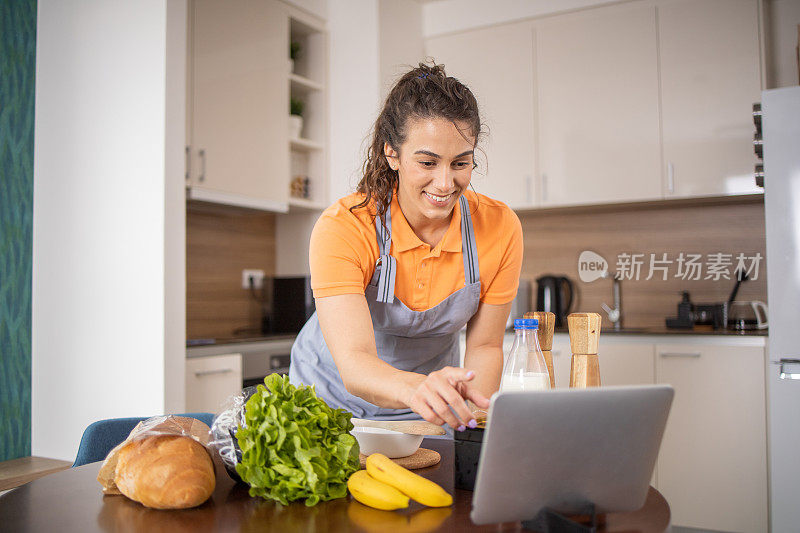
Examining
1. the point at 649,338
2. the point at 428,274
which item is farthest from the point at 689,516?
the point at 428,274

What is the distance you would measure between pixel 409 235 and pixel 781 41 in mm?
2839

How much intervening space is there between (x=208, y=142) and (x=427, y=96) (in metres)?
1.96

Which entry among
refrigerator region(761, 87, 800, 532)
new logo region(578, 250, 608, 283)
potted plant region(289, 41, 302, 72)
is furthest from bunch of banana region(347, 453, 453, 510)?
potted plant region(289, 41, 302, 72)

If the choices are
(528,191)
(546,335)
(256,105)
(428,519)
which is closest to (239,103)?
(256,105)

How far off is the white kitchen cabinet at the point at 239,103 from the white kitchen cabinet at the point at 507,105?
1.05 metres

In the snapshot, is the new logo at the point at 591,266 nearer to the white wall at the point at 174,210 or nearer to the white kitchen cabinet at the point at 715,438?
the white kitchen cabinet at the point at 715,438

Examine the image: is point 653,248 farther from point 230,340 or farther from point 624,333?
point 230,340

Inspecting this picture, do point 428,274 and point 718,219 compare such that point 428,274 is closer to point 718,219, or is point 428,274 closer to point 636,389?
point 636,389

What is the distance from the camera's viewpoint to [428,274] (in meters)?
1.57

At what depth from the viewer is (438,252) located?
156cm

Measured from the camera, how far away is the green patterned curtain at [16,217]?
9.68 ft

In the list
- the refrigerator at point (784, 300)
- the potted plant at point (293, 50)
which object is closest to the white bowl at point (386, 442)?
the refrigerator at point (784, 300)

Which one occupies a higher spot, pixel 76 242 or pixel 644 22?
pixel 644 22

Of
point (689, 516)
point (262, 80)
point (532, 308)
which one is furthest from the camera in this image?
point (532, 308)
